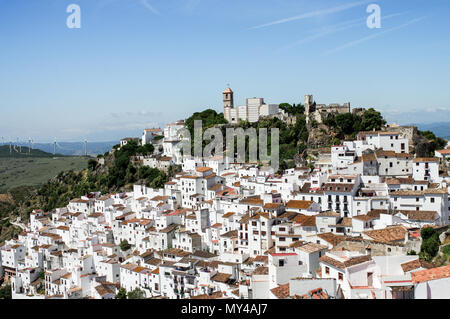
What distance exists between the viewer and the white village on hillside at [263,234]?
453 inches

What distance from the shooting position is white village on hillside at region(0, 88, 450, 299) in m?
11.5

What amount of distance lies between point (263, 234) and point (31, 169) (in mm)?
66378

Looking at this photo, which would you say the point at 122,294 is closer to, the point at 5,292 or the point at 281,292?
the point at 281,292

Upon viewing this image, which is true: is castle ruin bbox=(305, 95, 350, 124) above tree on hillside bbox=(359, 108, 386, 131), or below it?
above

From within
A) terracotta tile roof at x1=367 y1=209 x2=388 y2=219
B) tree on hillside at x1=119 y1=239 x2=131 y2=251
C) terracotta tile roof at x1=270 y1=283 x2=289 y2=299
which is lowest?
tree on hillside at x1=119 y1=239 x2=131 y2=251

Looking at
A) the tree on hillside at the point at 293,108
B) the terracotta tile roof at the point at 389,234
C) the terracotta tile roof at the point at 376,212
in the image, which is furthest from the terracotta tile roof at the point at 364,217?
the tree on hillside at the point at 293,108

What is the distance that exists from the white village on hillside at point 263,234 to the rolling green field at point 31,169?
36.8m

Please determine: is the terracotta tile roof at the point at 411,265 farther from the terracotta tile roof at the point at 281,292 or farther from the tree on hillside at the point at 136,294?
the tree on hillside at the point at 136,294

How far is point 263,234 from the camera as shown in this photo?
18109 millimetres

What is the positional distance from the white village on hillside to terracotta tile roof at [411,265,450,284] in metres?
0.03

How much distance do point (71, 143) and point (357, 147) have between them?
15532cm

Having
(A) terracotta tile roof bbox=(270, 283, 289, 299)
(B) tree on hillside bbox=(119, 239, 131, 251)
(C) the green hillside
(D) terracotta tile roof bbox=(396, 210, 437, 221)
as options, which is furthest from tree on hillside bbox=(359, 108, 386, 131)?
(C) the green hillside

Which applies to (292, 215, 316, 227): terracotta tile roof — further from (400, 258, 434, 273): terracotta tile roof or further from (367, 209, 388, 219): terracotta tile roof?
(400, 258, 434, 273): terracotta tile roof
